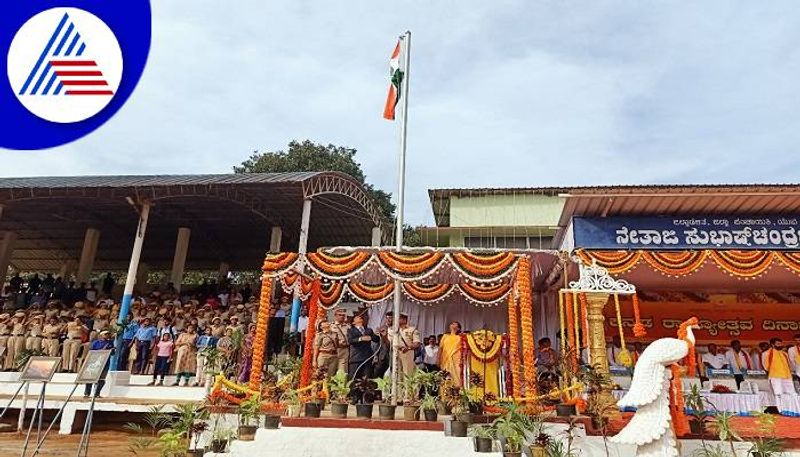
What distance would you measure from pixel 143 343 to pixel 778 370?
13531mm

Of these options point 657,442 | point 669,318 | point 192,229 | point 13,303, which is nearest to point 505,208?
point 669,318

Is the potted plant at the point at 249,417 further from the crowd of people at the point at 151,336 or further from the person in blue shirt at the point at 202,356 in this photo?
the person in blue shirt at the point at 202,356

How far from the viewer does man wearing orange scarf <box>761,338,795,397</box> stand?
31.5 feet

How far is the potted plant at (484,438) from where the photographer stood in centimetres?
628

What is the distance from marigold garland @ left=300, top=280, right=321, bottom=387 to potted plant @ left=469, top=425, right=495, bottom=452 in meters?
3.65

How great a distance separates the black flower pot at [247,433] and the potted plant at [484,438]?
3.02 m

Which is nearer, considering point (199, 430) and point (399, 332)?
point (199, 430)

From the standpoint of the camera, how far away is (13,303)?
1647 centimetres

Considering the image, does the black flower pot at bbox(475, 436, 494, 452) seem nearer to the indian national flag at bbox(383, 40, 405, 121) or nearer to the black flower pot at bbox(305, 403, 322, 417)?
the black flower pot at bbox(305, 403, 322, 417)

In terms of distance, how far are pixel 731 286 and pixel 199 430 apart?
11493 millimetres

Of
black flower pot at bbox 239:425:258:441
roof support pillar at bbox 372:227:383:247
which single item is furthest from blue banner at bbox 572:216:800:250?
roof support pillar at bbox 372:227:383:247

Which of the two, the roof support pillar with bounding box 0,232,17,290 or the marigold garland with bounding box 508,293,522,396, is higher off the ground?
the roof support pillar with bounding box 0,232,17,290

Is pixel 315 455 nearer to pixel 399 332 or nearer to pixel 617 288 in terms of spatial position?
pixel 399 332

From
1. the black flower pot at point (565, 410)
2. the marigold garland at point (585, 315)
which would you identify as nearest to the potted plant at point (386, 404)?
the black flower pot at point (565, 410)
